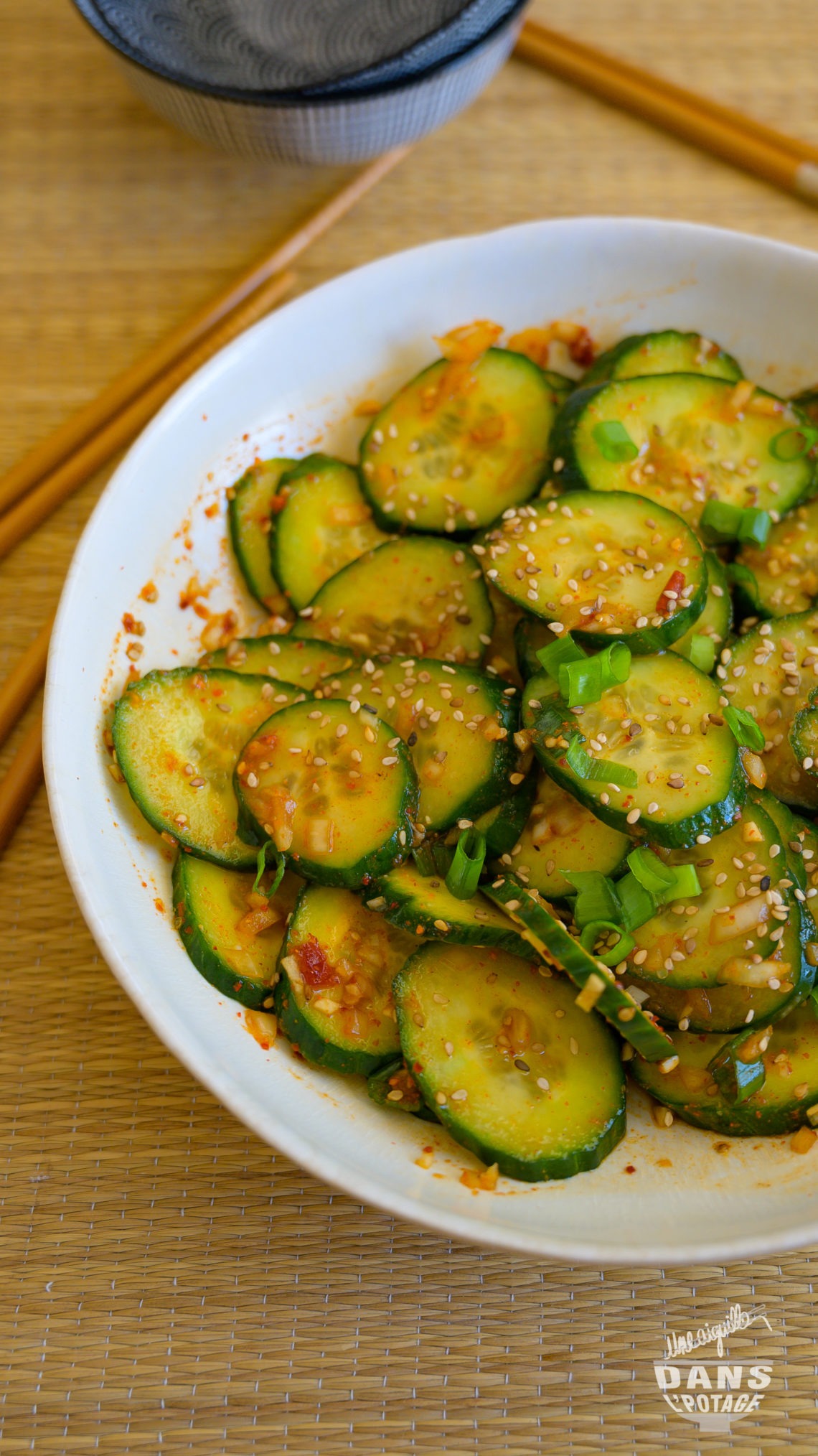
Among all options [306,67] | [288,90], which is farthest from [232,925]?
[306,67]

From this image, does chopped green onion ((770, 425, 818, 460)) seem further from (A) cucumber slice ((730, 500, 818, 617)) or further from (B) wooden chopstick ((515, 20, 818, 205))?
(B) wooden chopstick ((515, 20, 818, 205))

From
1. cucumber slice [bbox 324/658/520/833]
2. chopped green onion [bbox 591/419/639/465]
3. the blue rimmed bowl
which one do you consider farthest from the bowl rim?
cucumber slice [bbox 324/658/520/833]

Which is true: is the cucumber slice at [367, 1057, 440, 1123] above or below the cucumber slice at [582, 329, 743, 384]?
Answer: below

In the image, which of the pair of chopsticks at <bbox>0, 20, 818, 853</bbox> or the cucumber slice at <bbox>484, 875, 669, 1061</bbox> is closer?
the cucumber slice at <bbox>484, 875, 669, 1061</bbox>

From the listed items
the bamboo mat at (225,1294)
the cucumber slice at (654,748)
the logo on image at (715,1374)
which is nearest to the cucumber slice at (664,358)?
the cucumber slice at (654,748)

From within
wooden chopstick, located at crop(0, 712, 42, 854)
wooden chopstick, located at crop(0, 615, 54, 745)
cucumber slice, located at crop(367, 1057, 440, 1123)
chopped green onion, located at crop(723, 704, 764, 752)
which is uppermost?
chopped green onion, located at crop(723, 704, 764, 752)

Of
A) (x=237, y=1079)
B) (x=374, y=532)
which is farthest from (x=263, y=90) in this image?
(x=237, y=1079)
